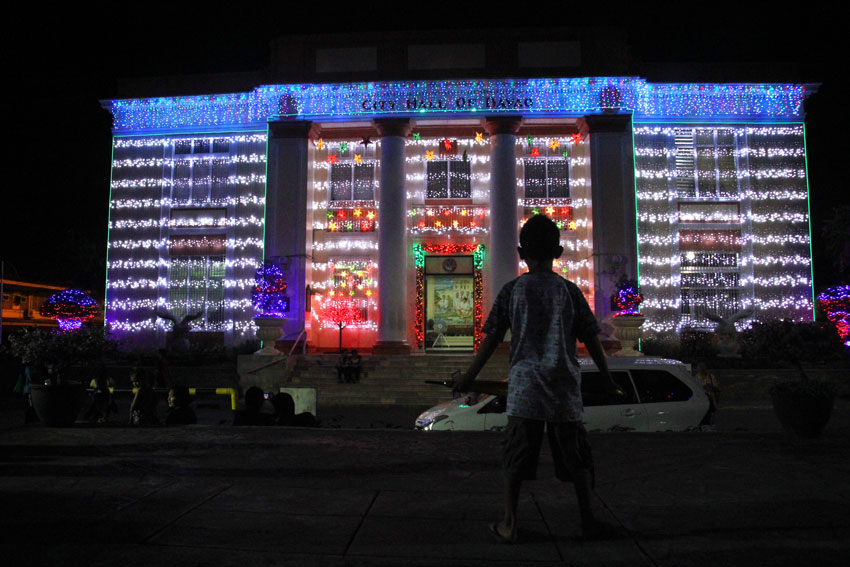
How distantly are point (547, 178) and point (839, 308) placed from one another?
33.0ft

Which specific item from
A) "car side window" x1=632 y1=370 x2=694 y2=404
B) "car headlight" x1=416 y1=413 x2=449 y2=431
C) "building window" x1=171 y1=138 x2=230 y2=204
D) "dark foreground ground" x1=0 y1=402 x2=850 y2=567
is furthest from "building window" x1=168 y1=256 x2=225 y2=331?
"car side window" x1=632 y1=370 x2=694 y2=404

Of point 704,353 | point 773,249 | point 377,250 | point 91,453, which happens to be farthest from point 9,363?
point 773,249

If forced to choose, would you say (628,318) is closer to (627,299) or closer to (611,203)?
(627,299)

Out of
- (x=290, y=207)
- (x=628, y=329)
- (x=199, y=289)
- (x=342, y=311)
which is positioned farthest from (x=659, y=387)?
(x=199, y=289)

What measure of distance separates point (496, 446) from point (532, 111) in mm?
16784

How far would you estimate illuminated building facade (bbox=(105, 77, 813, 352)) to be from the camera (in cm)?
2131

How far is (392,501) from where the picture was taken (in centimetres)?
471

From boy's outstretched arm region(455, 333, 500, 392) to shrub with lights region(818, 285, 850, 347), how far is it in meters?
19.0

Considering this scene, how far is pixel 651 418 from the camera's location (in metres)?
8.61

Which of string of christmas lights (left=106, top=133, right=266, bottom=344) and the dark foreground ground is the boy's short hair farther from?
string of christmas lights (left=106, top=133, right=266, bottom=344)

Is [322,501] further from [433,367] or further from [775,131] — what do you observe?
[775,131]

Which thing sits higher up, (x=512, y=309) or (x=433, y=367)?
(x=512, y=309)

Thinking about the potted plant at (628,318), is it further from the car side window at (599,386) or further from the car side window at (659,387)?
the car side window at (599,386)

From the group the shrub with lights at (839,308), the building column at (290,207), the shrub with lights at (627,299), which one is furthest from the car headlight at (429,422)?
the shrub with lights at (839,308)
